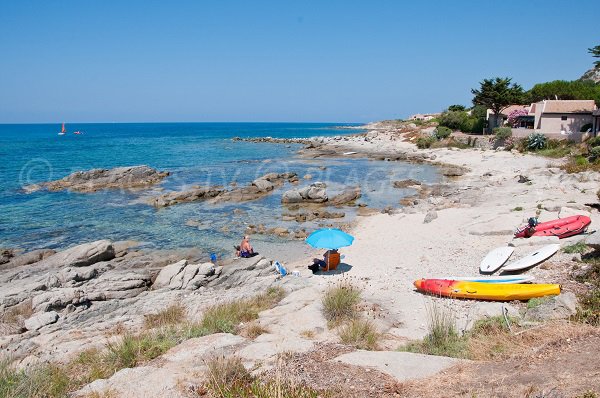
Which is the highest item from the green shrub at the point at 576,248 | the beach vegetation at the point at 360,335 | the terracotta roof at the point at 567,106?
the terracotta roof at the point at 567,106

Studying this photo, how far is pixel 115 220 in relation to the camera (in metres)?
25.5

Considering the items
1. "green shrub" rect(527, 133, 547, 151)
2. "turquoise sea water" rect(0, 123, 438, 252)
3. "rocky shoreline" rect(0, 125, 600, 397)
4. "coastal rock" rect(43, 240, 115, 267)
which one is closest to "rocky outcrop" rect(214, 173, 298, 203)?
"turquoise sea water" rect(0, 123, 438, 252)

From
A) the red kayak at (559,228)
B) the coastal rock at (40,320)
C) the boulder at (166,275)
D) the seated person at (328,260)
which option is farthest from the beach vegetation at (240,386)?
the red kayak at (559,228)

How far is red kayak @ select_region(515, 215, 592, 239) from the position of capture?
15.5m

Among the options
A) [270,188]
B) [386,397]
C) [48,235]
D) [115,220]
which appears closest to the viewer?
[386,397]

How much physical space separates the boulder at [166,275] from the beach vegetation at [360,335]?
7.78 m

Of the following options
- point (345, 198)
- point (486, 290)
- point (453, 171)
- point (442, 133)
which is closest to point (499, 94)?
point (442, 133)

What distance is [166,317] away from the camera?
11.4 meters

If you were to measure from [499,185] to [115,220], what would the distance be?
79.5 ft

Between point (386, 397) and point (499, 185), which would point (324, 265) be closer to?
point (386, 397)

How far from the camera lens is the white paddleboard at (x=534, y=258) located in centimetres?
1318

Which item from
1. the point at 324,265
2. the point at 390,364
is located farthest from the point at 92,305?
the point at 390,364

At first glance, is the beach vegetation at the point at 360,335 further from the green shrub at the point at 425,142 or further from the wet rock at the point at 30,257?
the green shrub at the point at 425,142

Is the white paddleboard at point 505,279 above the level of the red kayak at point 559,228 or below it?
below
